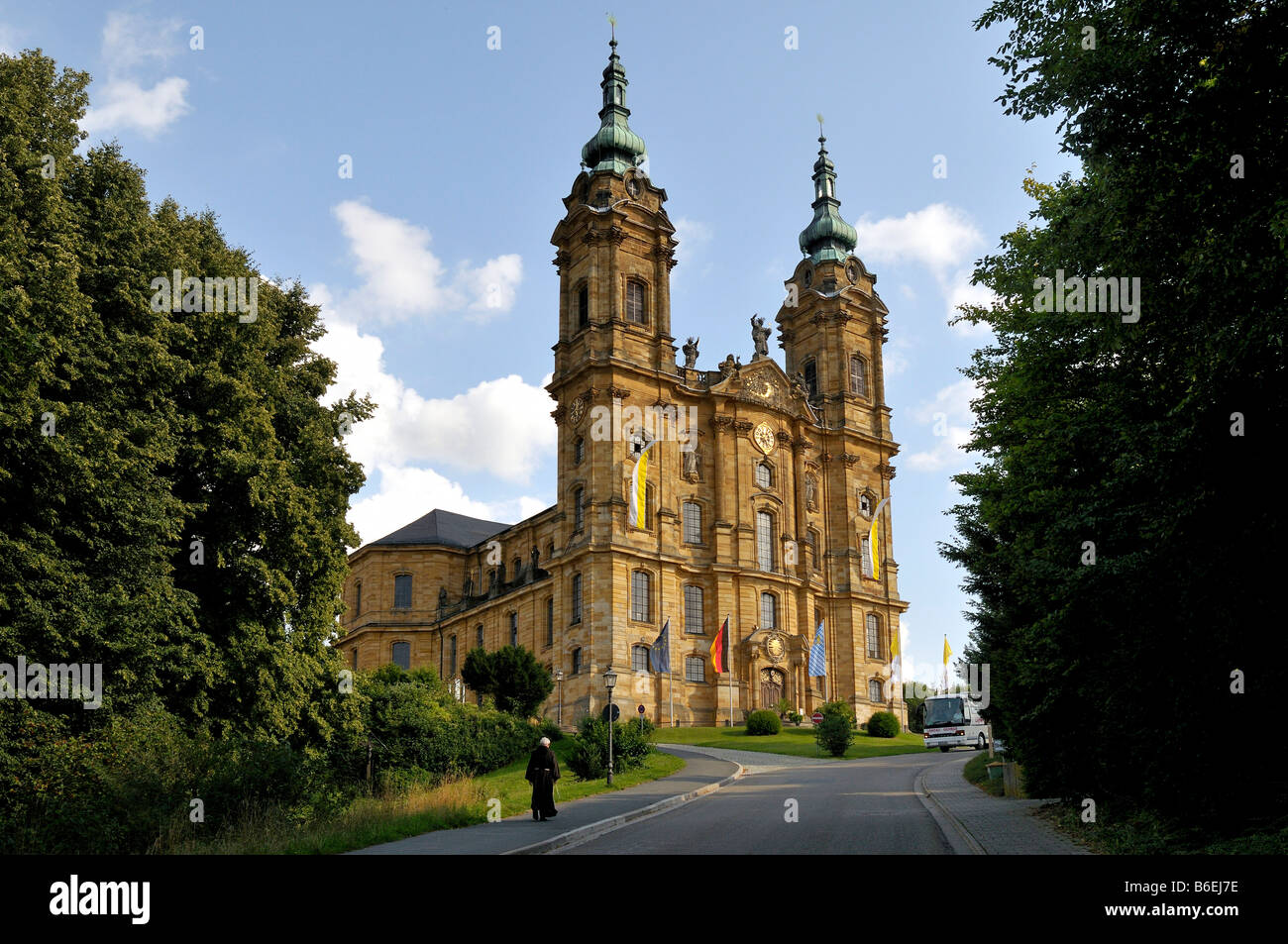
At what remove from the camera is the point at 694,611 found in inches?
2480

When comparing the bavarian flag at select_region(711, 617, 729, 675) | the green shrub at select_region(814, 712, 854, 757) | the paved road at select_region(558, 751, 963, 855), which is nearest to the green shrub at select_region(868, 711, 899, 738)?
the bavarian flag at select_region(711, 617, 729, 675)

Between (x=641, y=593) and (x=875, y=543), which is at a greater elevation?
(x=875, y=543)

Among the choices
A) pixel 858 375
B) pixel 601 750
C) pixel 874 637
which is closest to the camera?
pixel 601 750

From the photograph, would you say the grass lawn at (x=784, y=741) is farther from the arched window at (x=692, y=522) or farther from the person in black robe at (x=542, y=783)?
the person in black robe at (x=542, y=783)

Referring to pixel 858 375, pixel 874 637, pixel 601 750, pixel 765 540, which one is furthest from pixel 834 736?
pixel 858 375

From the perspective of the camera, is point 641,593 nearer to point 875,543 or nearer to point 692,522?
point 692,522

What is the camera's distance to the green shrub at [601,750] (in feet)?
97.9

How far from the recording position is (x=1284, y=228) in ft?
34.2

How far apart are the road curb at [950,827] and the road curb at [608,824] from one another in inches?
200

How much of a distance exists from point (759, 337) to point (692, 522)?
529 inches

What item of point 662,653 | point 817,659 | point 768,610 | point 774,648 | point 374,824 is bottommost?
point 817,659

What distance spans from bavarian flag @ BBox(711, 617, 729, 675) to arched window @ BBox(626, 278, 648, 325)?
18.3m
